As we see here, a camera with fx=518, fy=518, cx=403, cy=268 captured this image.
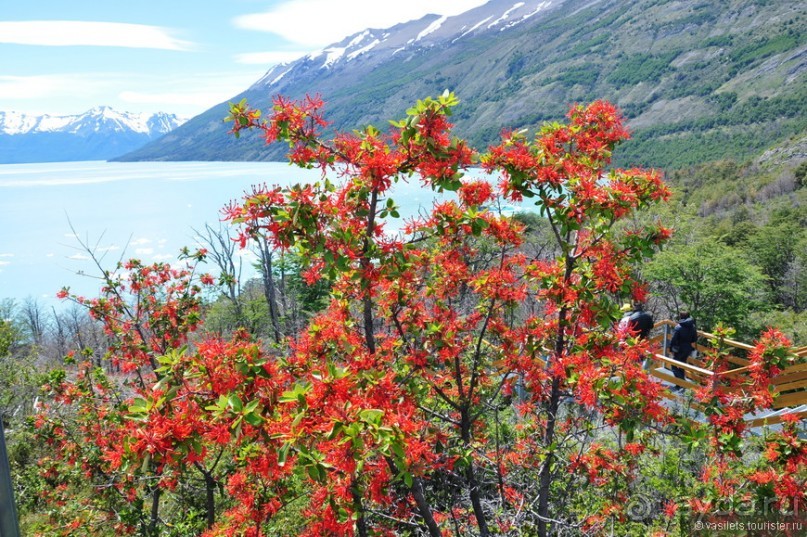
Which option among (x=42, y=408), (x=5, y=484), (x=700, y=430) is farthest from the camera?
(x=42, y=408)

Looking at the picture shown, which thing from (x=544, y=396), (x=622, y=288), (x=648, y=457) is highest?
(x=622, y=288)

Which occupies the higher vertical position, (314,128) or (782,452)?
(314,128)

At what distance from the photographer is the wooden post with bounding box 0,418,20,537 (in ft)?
4.09

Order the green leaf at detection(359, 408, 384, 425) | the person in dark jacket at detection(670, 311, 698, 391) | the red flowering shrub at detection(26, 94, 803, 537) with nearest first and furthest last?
the green leaf at detection(359, 408, 384, 425), the red flowering shrub at detection(26, 94, 803, 537), the person in dark jacket at detection(670, 311, 698, 391)

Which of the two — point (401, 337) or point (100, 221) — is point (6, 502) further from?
point (100, 221)

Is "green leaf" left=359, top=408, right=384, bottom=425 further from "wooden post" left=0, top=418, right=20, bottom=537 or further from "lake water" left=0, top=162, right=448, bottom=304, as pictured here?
"lake water" left=0, top=162, right=448, bottom=304

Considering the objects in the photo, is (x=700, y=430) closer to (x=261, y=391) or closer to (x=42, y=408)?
(x=261, y=391)

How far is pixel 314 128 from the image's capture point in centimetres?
384

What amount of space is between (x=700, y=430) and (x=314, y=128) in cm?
358

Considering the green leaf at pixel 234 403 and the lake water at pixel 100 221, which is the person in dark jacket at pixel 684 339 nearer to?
the green leaf at pixel 234 403

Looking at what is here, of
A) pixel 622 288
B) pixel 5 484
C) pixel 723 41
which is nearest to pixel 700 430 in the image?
pixel 622 288

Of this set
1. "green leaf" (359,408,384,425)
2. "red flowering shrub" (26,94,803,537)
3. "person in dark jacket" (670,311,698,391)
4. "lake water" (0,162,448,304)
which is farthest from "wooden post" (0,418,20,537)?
"lake water" (0,162,448,304)

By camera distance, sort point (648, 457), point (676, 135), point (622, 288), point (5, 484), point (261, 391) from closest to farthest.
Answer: point (5, 484) → point (261, 391) → point (622, 288) → point (648, 457) → point (676, 135)

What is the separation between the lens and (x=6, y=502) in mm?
1293
